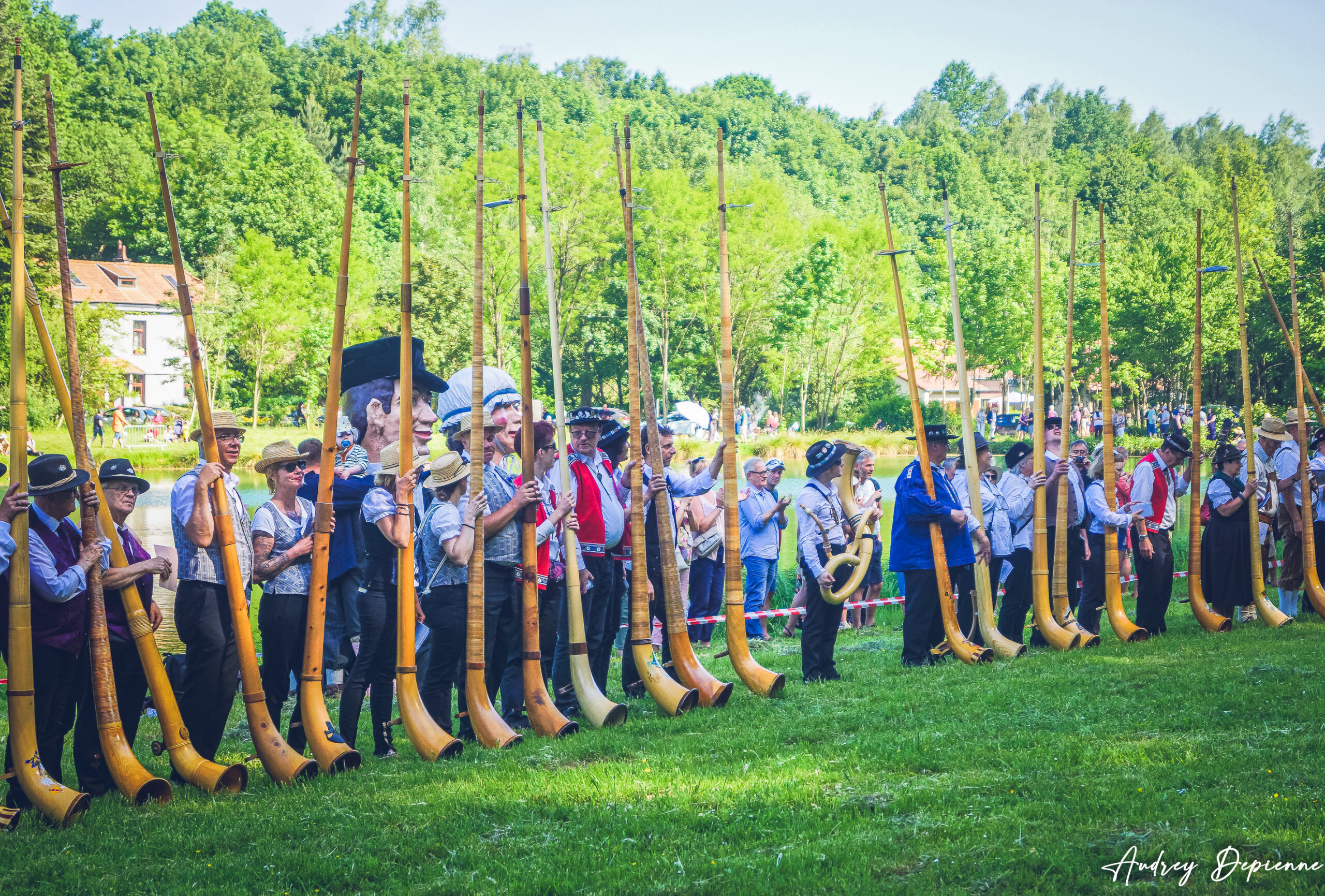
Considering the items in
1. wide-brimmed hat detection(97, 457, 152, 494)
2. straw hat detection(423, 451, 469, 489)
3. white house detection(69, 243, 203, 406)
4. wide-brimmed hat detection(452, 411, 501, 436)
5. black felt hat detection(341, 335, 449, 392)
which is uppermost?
white house detection(69, 243, 203, 406)

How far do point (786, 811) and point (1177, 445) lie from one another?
26.2ft

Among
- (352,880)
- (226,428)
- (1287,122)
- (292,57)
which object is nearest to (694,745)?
(352,880)

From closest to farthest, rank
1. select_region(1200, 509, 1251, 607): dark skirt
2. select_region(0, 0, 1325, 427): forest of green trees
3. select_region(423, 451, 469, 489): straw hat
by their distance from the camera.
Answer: select_region(423, 451, 469, 489): straw hat, select_region(1200, 509, 1251, 607): dark skirt, select_region(0, 0, 1325, 427): forest of green trees

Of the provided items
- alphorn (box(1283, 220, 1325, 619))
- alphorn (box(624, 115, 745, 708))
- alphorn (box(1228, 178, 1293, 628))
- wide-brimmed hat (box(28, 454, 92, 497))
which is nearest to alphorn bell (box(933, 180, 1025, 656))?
alphorn (box(624, 115, 745, 708))

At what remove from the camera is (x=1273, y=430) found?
42.9 ft

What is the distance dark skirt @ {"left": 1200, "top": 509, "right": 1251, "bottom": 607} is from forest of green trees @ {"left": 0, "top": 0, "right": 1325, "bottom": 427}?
1549 cm

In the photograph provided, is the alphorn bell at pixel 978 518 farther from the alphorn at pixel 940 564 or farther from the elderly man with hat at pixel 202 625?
the elderly man with hat at pixel 202 625

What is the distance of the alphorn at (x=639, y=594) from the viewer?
7742 millimetres

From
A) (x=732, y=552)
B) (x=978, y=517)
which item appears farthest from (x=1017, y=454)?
(x=732, y=552)

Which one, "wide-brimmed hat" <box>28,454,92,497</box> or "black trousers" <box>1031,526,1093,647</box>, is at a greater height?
"wide-brimmed hat" <box>28,454,92,497</box>

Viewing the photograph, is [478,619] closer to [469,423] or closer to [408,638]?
[408,638]

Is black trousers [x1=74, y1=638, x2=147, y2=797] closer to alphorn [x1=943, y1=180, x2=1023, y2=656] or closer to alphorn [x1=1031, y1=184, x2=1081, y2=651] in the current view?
alphorn [x1=943, y1=180, x2=1023, y2=656]

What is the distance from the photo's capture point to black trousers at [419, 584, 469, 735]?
7.23 metres

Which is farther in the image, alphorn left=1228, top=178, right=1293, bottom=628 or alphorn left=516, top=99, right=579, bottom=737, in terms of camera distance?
alphorn left=1228, top=178, right=1293, bottom=628
